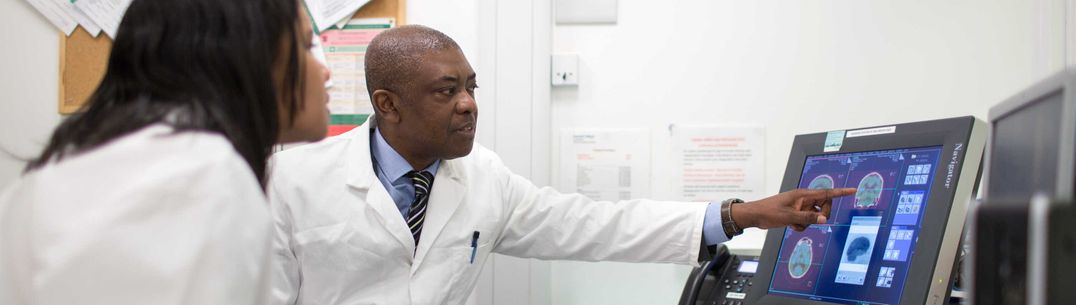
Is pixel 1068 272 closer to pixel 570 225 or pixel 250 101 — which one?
Answer: pixel 250 101

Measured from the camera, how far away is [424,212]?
1693 mm

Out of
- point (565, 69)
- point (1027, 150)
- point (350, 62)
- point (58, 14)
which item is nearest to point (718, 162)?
point (565, 69)

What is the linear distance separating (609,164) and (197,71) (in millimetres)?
1423

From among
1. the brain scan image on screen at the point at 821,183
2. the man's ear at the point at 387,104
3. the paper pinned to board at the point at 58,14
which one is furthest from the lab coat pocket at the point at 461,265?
the paper pinned to board at the point at 58,14

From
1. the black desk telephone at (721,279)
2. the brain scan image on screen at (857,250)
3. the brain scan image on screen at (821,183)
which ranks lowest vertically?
the black desk telephone at (721,279)

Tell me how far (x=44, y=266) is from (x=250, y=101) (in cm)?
24

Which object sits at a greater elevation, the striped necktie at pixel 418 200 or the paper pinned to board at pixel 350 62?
the paper pinned to board at pixel 350 62

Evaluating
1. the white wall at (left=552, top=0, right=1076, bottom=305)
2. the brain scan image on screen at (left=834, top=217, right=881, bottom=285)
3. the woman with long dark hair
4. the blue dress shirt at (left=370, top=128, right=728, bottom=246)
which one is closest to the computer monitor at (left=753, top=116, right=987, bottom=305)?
the brain scan image on screen at (left=834, top=217, right=881, bottom=285)

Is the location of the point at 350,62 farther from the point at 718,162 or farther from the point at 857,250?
the point at 857,250

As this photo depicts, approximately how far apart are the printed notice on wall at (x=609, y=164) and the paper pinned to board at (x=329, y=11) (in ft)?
2.15

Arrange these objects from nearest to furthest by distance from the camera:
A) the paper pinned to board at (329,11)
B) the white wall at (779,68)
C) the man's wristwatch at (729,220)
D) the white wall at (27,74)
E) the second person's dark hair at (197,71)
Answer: the second person's dark hair at (197,71) → the man's wristwatch at (729,220) → the white wall at (779,68) → the paper pinned to board at (329,11) → the white wall at (27,74)

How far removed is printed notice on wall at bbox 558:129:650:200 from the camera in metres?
2.12

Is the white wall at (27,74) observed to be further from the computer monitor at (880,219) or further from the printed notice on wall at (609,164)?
the computer monitor at (880,219)

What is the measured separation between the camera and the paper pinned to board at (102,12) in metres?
2.18
